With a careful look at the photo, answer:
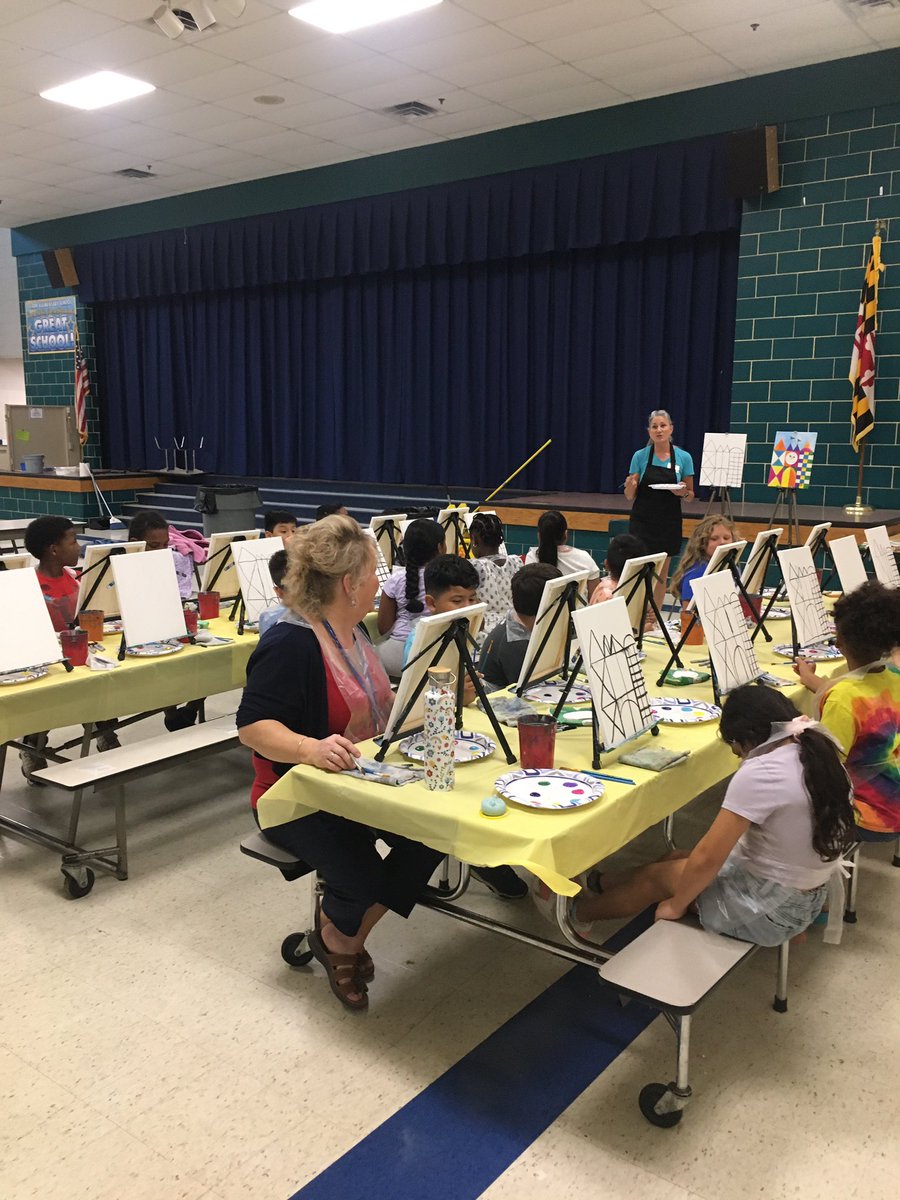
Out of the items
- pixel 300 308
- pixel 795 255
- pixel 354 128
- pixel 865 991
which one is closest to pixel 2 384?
pixel 300 308

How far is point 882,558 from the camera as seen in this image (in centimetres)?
468

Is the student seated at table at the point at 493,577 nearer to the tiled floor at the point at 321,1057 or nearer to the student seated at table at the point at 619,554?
the student seated at table at the point at 619,554

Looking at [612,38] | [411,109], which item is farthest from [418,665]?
[411,109]

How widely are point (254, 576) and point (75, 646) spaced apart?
95 cm

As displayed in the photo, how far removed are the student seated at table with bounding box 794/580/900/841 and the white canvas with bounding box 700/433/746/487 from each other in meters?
3.50

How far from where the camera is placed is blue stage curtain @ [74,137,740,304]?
7891 millimetres

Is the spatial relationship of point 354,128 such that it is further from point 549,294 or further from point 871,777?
point 871,777

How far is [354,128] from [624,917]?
7.82m

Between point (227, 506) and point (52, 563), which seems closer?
point (52, 563)

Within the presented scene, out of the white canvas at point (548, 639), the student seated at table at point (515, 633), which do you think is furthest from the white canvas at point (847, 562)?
the white canvas at point (548, 639)

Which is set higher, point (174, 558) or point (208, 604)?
point (174, 558)

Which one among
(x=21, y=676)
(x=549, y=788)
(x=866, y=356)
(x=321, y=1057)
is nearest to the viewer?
(x=549, y=788)

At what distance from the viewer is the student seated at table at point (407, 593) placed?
4160 mm

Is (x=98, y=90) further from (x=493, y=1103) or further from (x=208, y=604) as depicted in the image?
(x=493, y=1103)
